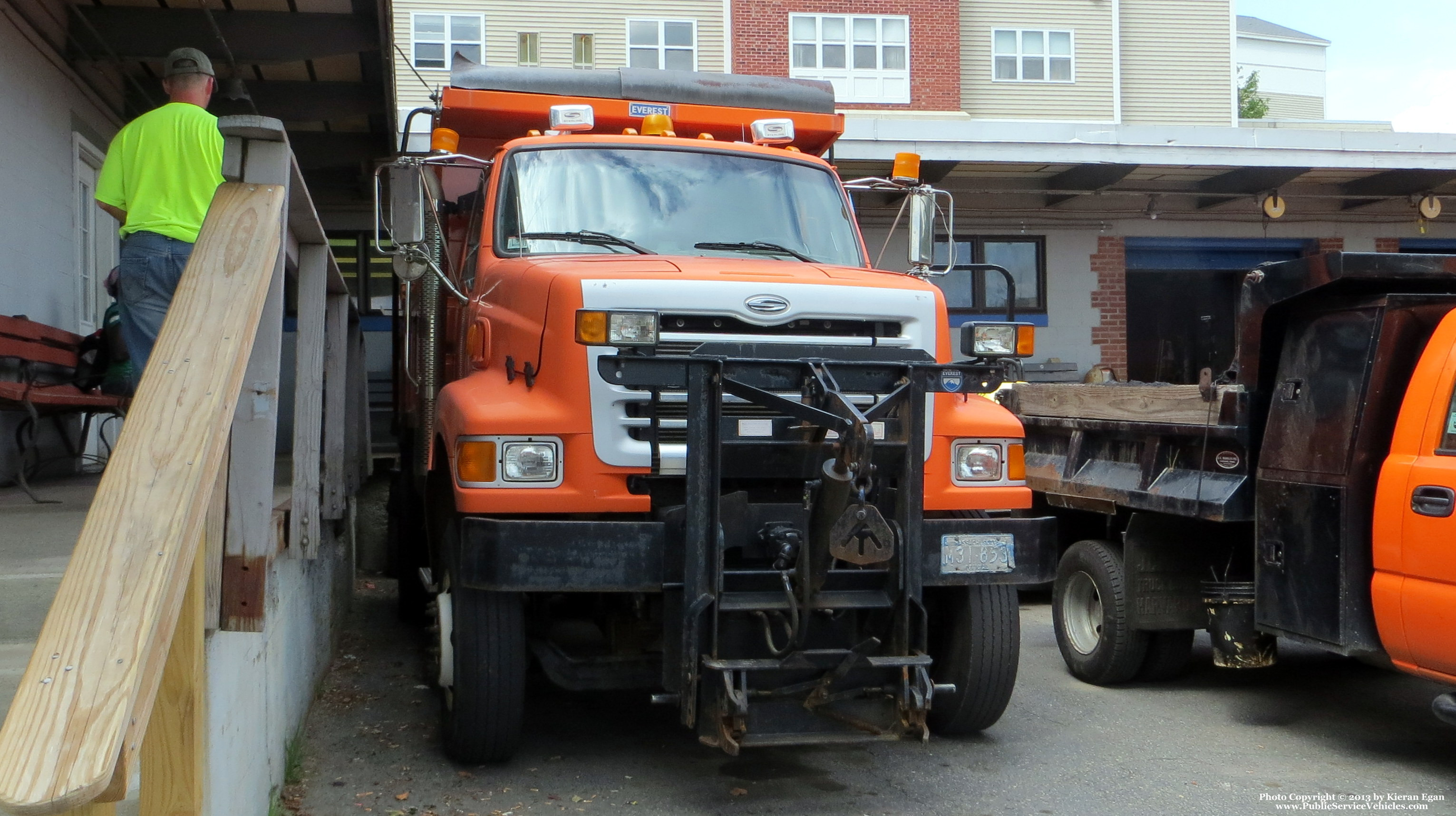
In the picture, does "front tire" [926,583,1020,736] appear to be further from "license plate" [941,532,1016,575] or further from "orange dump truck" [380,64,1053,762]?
"license plate" [941,532,1016,575]

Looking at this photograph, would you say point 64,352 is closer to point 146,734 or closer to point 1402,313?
point 146,734

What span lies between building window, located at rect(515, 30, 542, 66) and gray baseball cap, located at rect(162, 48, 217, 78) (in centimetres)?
1875

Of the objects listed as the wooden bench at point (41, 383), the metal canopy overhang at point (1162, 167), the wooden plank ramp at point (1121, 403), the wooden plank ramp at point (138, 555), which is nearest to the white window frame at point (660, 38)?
the metal canopy overhang at point (1162, 167)

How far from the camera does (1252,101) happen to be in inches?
2111

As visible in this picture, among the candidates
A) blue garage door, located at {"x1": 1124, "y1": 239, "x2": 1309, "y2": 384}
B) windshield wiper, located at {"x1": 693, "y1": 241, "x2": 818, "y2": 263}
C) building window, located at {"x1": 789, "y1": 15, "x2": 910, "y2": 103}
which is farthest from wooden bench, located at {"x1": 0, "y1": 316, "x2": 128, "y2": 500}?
building window, located at {"x1": 789, "y1": 15, "x2": 910, "y2": 103}

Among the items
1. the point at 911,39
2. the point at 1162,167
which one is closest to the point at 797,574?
the point at 1162,167

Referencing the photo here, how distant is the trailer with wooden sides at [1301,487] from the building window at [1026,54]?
21.1 meters

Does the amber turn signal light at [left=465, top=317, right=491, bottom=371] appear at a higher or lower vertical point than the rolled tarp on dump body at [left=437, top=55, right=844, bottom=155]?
lower

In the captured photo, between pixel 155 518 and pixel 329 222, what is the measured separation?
12.5 metres

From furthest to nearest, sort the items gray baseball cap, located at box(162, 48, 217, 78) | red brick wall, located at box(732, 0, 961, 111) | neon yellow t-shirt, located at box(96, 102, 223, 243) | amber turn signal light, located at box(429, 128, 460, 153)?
red brick wall, located at box(732, 0, 961, 111)
amber turn signal light, located at box(429, 128, 460, 153)
gray baseball cap, located at box(162, 48, 217, 78)
neon yellow t-shirt, located at box(96, 102, 223, 243)

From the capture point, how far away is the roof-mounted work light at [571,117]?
Result: 636 cm

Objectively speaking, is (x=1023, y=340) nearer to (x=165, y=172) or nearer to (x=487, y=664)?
(x=487, y=664)

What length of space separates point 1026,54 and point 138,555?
86.3 feet

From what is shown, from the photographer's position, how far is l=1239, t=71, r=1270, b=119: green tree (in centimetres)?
5238
